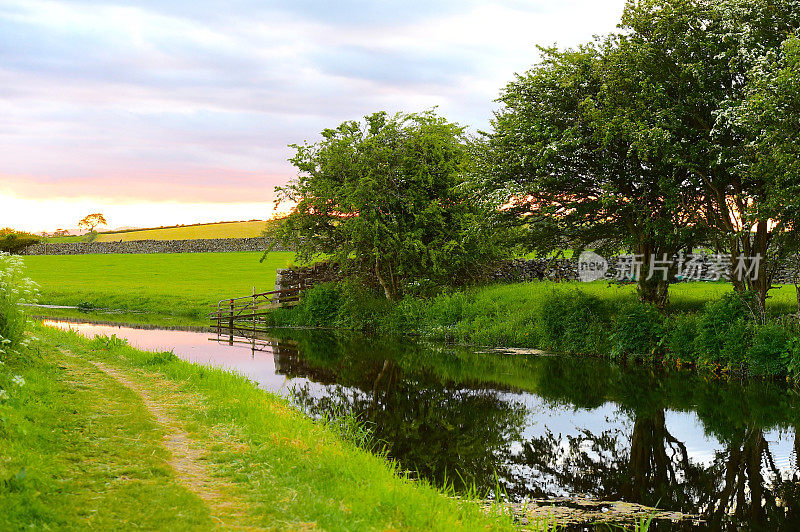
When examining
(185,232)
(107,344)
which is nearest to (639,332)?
(107,344)

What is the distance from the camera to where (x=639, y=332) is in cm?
2269

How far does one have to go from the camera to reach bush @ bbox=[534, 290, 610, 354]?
24.1m

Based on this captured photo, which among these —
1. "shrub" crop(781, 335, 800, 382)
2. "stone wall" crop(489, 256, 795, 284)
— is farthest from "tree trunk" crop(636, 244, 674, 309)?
"stone wall" crop(489, 256, 795, 284)

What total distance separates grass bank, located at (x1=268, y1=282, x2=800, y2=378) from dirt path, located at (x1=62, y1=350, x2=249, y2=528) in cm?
1541

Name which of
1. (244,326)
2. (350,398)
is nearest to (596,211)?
(350,398)

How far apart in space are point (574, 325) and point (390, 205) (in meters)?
12.3

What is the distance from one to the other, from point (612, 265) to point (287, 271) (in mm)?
18914

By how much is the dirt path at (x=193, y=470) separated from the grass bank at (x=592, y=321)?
15406mm

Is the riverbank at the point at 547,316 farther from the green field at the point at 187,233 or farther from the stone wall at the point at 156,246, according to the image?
the green field at the point at 187,233

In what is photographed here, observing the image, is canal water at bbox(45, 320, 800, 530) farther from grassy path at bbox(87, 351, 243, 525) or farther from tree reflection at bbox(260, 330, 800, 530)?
grassy path at bbox(87, 351, 243, 525)

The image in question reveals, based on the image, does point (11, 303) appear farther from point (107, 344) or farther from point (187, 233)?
point (187, 233)

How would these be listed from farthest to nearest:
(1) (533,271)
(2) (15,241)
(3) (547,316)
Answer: (2) (15,241) < (1) (533,271) < (3) (547,316)

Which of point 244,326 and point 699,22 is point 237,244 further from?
point 699,22

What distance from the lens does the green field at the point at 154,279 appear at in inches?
1865
